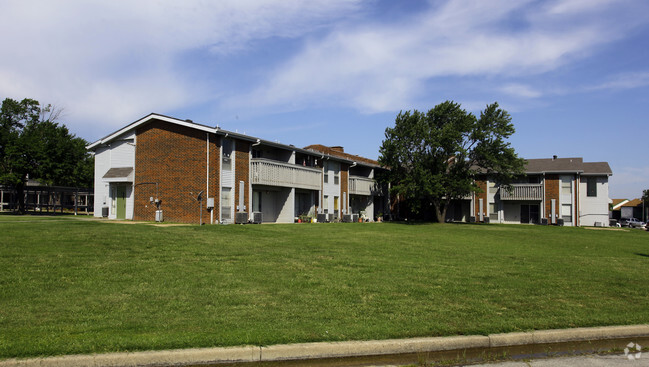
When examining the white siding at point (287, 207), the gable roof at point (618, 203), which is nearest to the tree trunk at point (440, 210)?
the white siding at point (287, 207)

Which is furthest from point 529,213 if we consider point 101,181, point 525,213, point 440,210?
point 101,181

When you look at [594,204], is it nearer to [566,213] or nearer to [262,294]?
[566,213]

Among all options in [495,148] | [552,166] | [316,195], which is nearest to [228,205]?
[316,195]

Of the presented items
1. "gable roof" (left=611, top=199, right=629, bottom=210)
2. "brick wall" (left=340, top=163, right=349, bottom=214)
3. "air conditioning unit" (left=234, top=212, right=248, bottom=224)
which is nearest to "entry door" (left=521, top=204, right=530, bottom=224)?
"brick wall" (left=340, top=163, right=349, bottom=214)

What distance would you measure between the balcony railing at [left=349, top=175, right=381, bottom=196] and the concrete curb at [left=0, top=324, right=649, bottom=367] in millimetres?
32903

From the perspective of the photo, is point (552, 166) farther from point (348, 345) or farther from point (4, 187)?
point (4, 187)

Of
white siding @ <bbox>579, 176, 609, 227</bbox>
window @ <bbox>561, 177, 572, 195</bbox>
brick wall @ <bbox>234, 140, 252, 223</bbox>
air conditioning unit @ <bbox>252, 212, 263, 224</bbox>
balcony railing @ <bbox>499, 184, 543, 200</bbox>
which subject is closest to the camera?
brick wall @ <bbox>234, 140, 252, 223</bbox>

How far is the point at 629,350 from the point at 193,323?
5.98 meters

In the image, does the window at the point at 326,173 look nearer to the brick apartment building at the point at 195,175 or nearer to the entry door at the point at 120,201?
the brick apartment building at the point at 195,175

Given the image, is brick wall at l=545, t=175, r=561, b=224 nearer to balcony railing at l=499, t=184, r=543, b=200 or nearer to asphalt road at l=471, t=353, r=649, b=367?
balcony railing at l=499, t=184, r=543, b=200

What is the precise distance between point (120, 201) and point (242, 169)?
8.66m

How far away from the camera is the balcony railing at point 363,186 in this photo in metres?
39.5

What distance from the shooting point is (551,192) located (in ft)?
150

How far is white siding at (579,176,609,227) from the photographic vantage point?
45844mm
